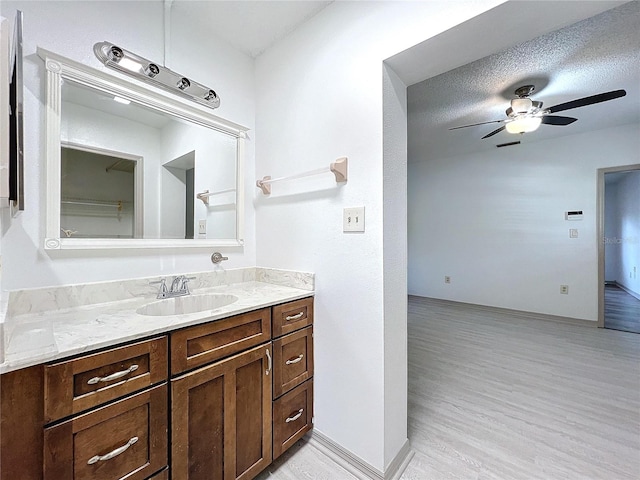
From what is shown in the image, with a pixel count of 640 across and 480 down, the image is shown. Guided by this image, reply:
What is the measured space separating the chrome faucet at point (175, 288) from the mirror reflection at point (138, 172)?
0.83ft

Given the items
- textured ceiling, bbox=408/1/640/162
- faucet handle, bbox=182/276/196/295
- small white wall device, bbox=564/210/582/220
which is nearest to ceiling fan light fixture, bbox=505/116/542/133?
textured ceiling, bbox=408/1/640/162

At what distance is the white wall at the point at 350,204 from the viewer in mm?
1322

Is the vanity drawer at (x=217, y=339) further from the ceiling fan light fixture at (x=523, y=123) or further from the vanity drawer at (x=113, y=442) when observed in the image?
the ceiling fan light fixture at (x=523, y=123)

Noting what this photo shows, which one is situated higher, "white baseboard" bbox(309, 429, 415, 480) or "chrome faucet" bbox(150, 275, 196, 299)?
"chrome faucet" bbox(150, 275, 196, 299)

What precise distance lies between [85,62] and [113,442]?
158cm

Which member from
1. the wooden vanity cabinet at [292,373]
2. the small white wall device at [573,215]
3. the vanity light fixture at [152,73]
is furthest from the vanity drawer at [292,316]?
the small white wall device at [573,215]

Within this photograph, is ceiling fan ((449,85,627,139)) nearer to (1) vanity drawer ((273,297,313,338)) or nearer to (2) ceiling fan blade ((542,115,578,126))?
(2) ceiling fan blade ((542,115,578,126))

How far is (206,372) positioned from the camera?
1.09 metres

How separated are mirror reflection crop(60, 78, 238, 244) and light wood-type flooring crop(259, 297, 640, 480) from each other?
56.9 inches

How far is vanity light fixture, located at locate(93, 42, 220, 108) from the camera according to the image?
51.4 inches

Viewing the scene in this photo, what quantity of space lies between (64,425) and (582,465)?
7.41 feet

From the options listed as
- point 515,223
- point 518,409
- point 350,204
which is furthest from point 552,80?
point 518,409

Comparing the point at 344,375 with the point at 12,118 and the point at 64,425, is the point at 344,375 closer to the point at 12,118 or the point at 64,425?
the point at 64,425

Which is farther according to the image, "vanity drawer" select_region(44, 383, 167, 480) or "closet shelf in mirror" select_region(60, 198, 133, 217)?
"closet shelf in mirror" select_region(60, 198, 133, 217)
